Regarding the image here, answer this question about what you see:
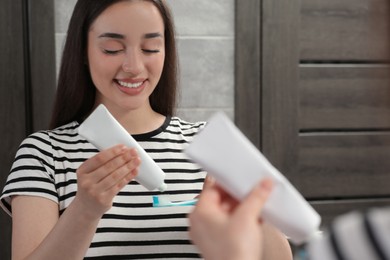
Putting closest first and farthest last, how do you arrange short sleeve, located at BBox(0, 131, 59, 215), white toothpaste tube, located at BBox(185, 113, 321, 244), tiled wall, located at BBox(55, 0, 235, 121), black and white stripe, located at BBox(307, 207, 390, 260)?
1. black and white stripe, located at BBox(307, 207, 390, 260)
2. white toothpaste tube, located at BBox(185, 113, 321, 244)
3. short sleeve, located at BBox(0, 131, 59, 215)
4. tiled wall, located at BBox(55, 0, 235, 121)

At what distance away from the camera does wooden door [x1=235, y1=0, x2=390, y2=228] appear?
177 cm

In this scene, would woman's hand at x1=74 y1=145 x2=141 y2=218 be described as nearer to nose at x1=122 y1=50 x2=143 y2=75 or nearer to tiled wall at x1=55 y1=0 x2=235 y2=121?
nose at x1=122 y1=50 x2=143 y2=75

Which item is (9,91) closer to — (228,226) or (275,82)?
(275,82)

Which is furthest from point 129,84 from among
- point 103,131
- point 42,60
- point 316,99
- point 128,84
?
point 316,99

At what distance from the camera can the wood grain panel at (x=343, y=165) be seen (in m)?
1.82

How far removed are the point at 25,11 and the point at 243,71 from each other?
0.65 meters

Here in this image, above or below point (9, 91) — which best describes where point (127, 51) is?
above

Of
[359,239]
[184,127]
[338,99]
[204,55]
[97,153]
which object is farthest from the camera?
[338,99]

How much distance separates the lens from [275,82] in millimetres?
1794

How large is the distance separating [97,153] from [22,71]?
69 centimetres

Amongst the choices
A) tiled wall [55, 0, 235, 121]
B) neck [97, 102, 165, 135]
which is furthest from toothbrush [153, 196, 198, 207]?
tiled wall [55, 0, 235, 121]

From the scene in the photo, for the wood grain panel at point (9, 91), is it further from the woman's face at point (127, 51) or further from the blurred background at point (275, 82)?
the woman's face at point (127, 51)

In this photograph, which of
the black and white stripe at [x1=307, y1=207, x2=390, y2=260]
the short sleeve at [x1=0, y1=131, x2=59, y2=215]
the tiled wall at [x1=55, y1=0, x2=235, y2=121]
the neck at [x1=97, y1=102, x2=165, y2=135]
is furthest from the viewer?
the tiled wall at [x1=55, y1=0, x2=235, y2=121]

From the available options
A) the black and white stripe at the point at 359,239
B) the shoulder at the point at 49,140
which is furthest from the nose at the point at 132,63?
the black and white stripe at the point at 359,239
